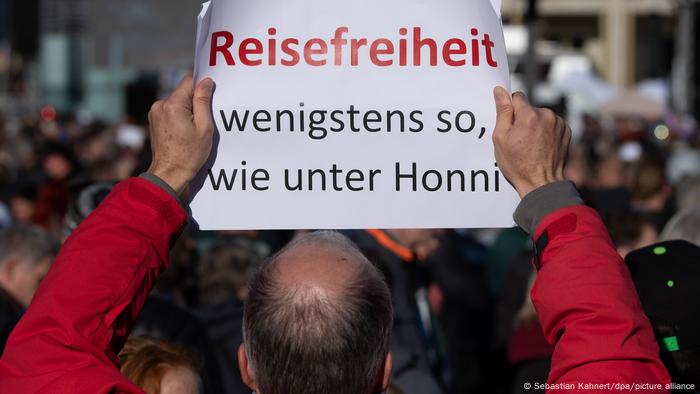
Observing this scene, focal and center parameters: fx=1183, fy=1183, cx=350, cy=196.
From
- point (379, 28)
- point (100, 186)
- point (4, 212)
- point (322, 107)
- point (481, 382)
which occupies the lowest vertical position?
point (481, 382)

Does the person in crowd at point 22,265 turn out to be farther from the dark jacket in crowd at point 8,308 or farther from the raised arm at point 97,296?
the raised arm at point 97,296

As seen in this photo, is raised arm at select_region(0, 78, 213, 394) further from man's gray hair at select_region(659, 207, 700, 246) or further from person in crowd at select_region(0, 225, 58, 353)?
person in crowd at select_region(0, 225, 58, 353)

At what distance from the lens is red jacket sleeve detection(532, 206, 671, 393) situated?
2041 millimetres

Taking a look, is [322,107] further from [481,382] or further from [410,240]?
[481,382]

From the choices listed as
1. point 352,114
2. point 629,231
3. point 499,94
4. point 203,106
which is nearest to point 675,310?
point 499,94

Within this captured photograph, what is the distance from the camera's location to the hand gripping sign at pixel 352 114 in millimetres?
2469

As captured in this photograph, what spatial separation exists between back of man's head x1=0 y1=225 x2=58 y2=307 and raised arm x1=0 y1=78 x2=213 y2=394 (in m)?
2.92

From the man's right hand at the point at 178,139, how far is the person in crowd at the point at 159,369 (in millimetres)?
580

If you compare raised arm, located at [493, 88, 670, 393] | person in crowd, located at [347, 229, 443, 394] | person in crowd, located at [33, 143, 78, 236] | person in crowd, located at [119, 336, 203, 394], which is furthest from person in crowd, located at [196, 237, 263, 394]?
raised arm, located at [493, 88, 670, 393]

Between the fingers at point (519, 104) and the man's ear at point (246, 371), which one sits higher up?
the fingers at point (519, 104)

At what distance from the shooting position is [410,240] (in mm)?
5359

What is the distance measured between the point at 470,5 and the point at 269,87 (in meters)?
0.47

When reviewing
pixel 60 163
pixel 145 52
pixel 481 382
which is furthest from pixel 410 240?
pixel 145 52

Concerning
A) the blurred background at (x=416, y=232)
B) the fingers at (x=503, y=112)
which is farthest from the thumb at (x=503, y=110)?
the blurred background at (x=416, y=232)
